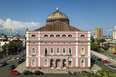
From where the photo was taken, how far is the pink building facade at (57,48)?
3025 cm

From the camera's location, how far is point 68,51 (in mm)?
30531

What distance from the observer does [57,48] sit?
30.7 m

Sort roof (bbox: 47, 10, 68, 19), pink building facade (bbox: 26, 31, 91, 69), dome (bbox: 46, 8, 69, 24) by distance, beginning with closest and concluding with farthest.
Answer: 1. pink building facade (bbox: 26, 31, 91, 69)
2. dome (bbox: 46, 8, 69, 24)
3. roof (bbox: 47, 10, 68, 19)

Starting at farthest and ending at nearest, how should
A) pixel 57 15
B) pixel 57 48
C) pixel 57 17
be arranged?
1. pixel 57 15
2. pixel 57 17
3. pixel 57 48

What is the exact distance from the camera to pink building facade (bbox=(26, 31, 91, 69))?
99.2ft

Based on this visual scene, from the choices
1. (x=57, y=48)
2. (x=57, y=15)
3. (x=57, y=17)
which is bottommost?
(x=57, y=48)


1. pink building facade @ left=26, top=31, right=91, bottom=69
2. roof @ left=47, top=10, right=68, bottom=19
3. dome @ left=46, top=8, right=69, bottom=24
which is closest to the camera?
pink building facade @ left=26, top=31, right=91, bottom=69

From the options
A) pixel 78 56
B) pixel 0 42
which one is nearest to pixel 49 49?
pixel 78 56

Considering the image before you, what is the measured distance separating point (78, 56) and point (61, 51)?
6245 millimetres

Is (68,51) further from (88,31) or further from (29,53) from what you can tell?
(29,53)

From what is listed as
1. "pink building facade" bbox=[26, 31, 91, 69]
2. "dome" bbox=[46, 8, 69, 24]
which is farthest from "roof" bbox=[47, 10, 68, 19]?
"pink building facade" bbox=[26, 31, 91, 69]

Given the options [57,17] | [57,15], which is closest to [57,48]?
[57,17]

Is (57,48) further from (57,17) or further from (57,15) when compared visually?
(57,15)

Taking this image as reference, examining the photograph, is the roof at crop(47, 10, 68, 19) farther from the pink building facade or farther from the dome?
the pink building facade
